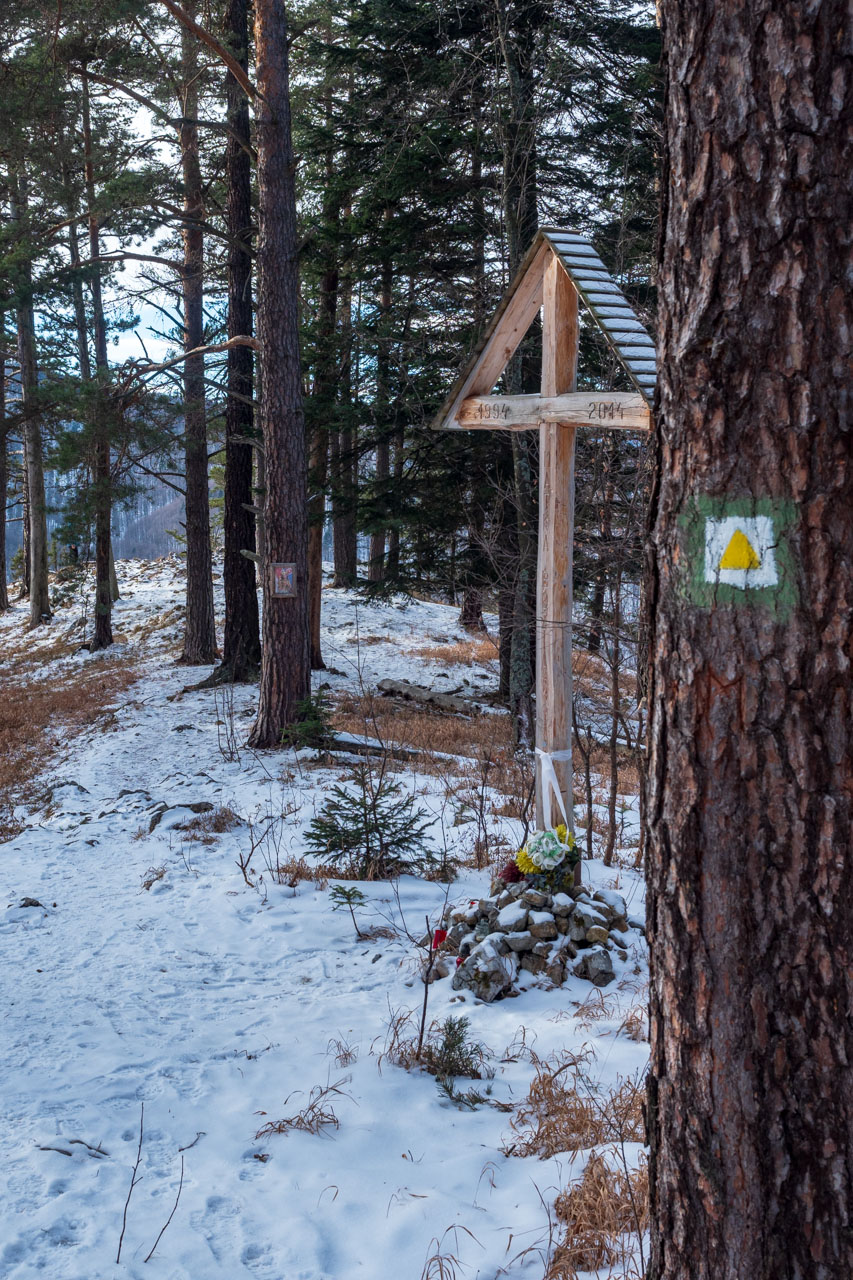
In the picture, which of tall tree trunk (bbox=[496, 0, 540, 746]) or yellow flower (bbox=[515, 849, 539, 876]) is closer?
yellow flower (bbox=[515, 849, 539, 876])

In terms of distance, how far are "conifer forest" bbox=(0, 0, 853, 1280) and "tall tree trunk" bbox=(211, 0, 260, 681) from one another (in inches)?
8.5

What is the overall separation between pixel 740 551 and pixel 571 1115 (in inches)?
89.5

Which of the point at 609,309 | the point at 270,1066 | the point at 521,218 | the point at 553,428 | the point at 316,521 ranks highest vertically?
the point at 521,218

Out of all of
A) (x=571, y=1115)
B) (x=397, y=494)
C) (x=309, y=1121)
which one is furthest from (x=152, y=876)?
(x=397, y=494)

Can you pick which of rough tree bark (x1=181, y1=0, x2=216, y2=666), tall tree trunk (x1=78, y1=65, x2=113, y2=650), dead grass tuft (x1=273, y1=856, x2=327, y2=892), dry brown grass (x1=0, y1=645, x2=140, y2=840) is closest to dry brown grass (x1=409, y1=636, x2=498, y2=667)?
rough tree bark (x1=181, y1=0, x2=216, y2=666)

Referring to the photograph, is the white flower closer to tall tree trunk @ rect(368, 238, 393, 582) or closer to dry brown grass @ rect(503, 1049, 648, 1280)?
dry brown grass @ rect(503, 1049, 648, 1280)

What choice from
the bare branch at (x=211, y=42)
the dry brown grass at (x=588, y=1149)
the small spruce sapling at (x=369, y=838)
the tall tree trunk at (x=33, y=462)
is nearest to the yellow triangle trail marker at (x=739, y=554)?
the dry brown grass at (x=588, y=1149)

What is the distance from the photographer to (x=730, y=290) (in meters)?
1.58

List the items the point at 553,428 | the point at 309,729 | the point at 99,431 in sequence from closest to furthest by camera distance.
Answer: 1. the point at 553,428
2. the point at 309,729
3. the point at 99,431

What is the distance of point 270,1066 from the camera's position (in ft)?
11.4

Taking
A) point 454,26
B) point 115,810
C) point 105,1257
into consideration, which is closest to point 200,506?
point 454,26

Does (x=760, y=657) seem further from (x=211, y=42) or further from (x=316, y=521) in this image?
(x=316, y=521)

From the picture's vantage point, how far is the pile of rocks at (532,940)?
4160 mm

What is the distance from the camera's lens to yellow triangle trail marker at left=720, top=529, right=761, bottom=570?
5.21 ft
